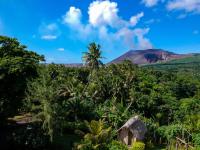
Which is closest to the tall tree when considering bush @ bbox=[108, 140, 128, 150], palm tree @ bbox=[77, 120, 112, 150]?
palm tree @ bbox=[77, 120, 112, 150]

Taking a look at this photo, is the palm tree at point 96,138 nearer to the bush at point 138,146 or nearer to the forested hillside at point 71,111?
the forested hillside at point 71,111

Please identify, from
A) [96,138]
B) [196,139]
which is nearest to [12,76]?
[96,138]

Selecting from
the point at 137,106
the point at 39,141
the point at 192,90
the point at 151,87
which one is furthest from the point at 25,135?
the point at 192,90

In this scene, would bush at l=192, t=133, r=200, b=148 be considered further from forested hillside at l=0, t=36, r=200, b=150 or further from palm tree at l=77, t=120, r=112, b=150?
palm tree at l=77, t=120, r=112, b=150

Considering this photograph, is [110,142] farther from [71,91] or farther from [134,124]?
[71,91]

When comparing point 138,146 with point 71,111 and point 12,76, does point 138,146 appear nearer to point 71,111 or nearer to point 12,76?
point 71,111

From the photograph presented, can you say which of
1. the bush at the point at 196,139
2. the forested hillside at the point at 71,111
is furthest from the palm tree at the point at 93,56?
the bush at the point at 196,139
